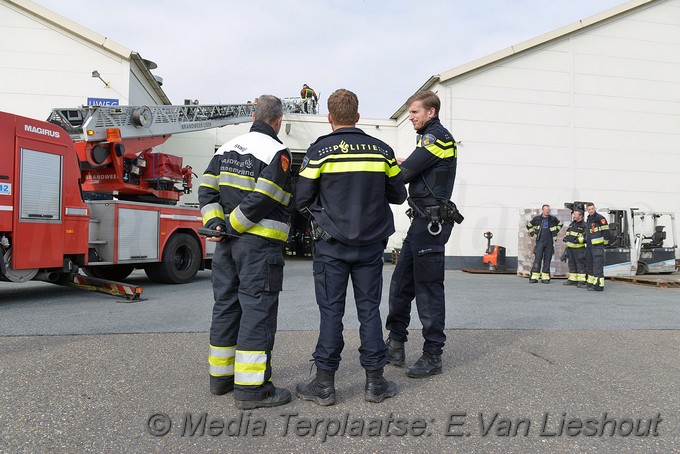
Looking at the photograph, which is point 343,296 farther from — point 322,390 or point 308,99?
point 308,99

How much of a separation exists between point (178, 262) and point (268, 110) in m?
6.55

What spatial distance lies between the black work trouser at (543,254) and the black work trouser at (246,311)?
30.8 ft

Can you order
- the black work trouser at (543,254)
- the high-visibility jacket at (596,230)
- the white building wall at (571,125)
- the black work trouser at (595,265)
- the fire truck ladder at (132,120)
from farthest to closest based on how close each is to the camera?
the white building wall at (571,125) < the black work trouser at (543,254) < the high-visibility jacket at (596,230) < the black work trouser at (595,265) < the fire truck ladder at (132,120)

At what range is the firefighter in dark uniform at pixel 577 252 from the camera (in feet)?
33.6

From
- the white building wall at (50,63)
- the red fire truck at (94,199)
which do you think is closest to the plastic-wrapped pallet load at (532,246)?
the red fire truck at (94,199)

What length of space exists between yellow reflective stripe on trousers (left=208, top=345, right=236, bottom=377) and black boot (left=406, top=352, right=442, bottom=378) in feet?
4.03

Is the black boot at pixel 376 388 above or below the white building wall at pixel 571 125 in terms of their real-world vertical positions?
below

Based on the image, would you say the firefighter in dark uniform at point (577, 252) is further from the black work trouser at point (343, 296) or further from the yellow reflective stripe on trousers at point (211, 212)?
the yellow reflective stripe on trousers at point (211, 212)

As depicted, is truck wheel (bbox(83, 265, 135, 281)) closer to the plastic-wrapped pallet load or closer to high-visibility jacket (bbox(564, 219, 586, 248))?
high-visibility jacket (bbox(564, 219, 586, 248))

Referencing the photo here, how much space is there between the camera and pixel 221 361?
2.86 metres

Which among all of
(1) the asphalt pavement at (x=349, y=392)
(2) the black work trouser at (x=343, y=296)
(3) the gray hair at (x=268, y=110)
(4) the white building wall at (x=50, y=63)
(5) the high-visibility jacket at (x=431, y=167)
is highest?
(4) the white building wall at (x=50, y=63)

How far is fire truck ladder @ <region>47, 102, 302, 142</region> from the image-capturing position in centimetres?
774

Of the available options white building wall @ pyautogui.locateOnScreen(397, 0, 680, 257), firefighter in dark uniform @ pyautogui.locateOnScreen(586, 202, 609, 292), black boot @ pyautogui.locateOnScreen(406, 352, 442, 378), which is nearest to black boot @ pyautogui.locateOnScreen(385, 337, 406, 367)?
black boot @ pyautogui.locateOnScreen(406, 352, 442, 378)

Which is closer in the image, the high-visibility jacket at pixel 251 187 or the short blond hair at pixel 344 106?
the high-visibility jacket at pixel 251 187
